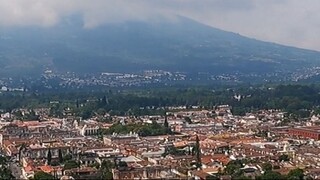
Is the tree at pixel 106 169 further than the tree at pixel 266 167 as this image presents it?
No

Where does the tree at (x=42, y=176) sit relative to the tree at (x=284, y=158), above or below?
below

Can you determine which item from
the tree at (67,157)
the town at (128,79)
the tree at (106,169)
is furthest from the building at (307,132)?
the town at (128,79)

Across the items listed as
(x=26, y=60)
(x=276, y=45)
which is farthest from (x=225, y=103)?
(x=276, y=45)

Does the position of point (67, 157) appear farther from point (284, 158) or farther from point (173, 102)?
point (173, 102)

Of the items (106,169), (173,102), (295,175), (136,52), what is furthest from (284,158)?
(136,52)

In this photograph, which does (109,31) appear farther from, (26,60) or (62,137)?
(62,137)

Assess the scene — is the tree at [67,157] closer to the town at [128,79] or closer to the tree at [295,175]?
the tree at [295,175]

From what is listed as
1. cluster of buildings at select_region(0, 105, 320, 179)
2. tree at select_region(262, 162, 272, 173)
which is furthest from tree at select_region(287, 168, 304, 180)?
tree at select_region(262, 162, 272, 173)

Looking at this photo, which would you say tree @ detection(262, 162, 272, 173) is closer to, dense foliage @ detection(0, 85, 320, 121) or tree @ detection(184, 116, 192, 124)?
tree @ detection(184, 116, 192, 124)
